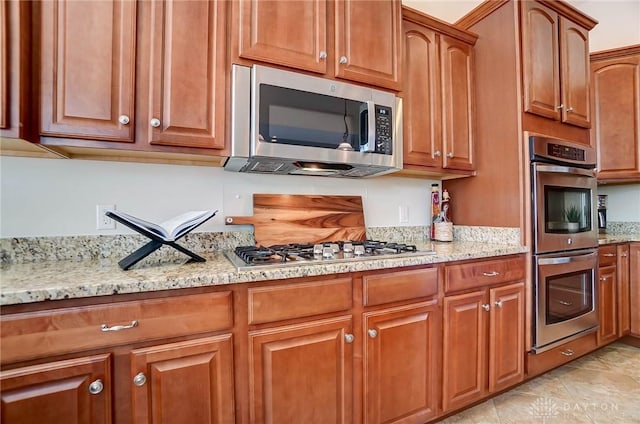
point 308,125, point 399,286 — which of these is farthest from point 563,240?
point 308,125

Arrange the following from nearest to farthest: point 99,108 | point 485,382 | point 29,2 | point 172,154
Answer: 1. point 29,2
2. point 99,108
3. point 172,154
4. point 485,382

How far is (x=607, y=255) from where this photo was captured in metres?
2.34

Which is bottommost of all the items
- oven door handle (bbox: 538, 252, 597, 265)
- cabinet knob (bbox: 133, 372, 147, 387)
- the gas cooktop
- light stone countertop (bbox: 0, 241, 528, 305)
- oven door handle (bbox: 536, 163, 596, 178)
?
cabinet knob (bbox: 133, 372, 147, 387)

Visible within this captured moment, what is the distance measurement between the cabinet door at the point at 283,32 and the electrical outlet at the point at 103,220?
3.03 feet

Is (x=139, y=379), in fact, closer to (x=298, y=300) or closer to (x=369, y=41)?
(x=298, y=300)

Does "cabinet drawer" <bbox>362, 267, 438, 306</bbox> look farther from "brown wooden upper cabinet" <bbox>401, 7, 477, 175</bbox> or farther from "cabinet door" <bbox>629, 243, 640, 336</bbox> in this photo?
"cabinet door" <bbox>629, 243, 640, 336</bbox>

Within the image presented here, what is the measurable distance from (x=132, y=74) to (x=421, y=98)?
1.54 m

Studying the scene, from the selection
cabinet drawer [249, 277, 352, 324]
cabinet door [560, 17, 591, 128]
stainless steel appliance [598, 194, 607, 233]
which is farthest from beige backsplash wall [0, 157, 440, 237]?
stainless steel appliance [598, 194, 607, 233]

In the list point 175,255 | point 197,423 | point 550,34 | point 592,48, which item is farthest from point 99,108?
point 592,48

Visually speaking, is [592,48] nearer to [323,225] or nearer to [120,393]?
[323,225]

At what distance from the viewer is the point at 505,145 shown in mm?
1931

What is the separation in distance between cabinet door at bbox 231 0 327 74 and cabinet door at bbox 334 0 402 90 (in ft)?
0.32

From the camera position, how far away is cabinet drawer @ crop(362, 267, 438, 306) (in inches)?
51.5

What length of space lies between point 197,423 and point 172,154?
1.05 meters
